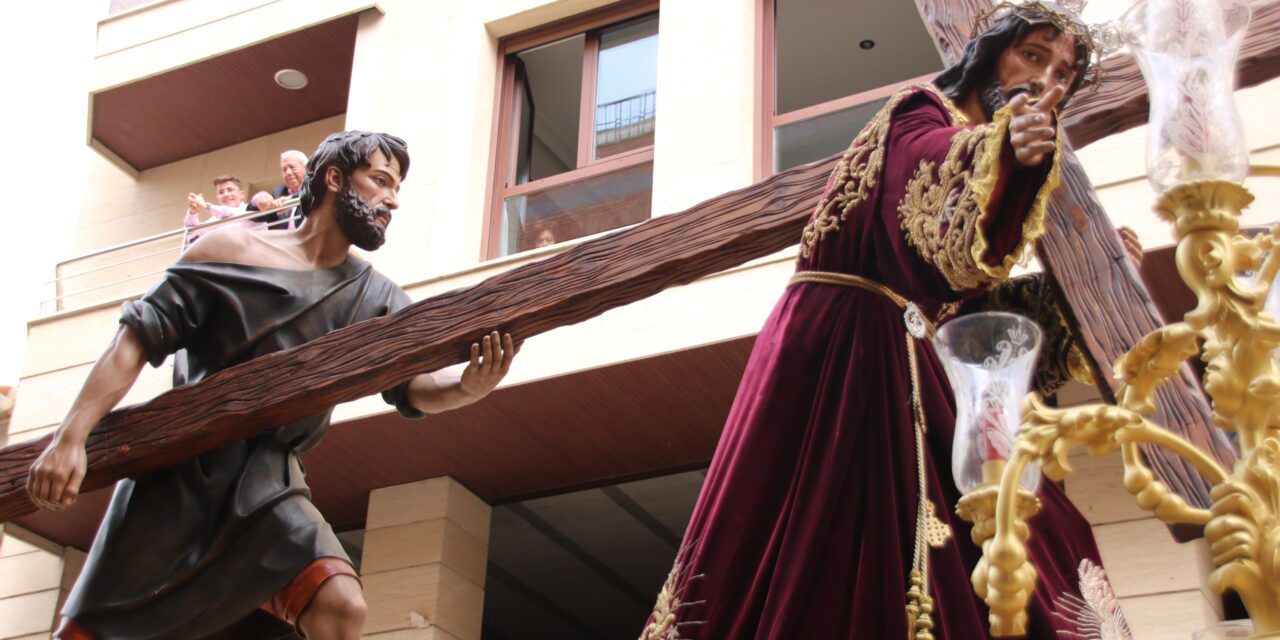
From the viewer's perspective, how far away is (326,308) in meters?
4.67

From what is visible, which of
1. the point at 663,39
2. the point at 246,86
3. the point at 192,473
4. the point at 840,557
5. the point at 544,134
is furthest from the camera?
the point at 246,86

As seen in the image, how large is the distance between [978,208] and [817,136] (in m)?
6.76

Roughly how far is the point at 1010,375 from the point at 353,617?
6.73ft

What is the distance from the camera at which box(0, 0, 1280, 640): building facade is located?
29.3 feet

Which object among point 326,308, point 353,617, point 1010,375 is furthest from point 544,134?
point 1010,375

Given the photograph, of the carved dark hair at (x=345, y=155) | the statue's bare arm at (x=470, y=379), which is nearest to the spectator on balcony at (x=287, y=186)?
the carved dark hair at (x=345, y=155)

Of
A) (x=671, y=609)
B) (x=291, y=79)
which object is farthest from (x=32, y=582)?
(x=671, y=609)

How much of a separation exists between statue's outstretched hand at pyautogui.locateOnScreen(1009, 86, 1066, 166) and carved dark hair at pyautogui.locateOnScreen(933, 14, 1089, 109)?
49 cm

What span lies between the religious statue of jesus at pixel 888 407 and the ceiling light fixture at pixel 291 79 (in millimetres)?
9689

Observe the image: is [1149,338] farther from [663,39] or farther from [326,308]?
[663,39]

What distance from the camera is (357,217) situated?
4.61m

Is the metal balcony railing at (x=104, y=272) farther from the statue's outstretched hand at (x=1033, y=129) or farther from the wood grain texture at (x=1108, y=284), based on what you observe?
the statue's outstretched hand at (x=1033, y=129)

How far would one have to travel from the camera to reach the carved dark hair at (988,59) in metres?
3.68

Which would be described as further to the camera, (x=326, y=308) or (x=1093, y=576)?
(x=326, y=308)
